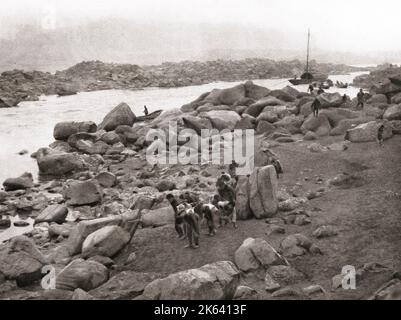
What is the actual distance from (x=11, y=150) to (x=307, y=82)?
134 feet

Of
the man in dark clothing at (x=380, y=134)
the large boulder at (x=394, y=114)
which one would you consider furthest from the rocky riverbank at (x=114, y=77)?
the man in dark clothing at (x=380, y=134)

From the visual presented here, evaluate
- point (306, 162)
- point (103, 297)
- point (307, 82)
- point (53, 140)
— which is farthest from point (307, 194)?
point (307, 82)

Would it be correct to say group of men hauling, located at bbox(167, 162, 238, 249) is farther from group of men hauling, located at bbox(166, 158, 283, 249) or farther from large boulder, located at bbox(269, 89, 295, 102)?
large boulder, located at bbox(269, 89, 295, 102)

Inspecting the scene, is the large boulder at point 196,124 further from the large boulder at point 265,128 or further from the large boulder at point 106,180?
the large boulder at point 106,180

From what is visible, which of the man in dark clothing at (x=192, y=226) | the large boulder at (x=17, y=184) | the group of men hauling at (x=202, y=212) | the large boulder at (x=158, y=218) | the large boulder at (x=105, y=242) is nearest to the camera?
the man in dark clothing at (x=192, y=226)

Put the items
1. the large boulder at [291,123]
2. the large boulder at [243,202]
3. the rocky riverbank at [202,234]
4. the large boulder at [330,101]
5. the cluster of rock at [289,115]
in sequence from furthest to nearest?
the large boulder at [330,101] → the large boulder at [291,123] → the cluster of rock at [289,115] → the large boulder at [243,202] → the rocky riverbank at [202,234]

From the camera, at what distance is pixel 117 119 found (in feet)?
96.7

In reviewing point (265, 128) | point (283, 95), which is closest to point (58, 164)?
point (265, 128)

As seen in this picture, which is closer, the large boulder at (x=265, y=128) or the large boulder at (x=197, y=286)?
the large boulder at (x=197, y=286)

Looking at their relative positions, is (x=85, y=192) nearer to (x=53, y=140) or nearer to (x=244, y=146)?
(x=244, y=146)

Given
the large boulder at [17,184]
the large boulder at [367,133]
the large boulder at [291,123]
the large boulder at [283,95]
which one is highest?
the large boulder at [283,95]

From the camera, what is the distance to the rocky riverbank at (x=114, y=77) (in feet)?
190

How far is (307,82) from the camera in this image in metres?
57.3

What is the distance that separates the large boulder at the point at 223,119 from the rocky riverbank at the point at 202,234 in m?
3.93
